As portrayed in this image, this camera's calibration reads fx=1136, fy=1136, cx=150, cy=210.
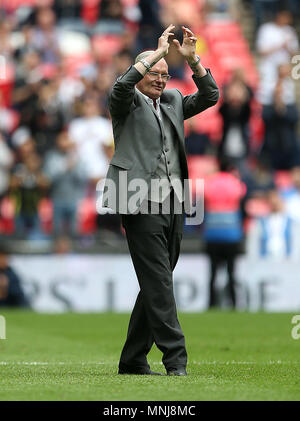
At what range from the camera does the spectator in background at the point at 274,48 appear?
21594 mm

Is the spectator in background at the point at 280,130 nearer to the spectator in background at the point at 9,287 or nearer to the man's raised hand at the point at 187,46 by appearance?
the spectator in background at the point at 9,287

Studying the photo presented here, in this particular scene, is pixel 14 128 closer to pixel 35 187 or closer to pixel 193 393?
pixel 35 187

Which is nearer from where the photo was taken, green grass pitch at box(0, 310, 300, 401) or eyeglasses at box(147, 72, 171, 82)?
green grass pitch at box(0, 310, 300, 401)

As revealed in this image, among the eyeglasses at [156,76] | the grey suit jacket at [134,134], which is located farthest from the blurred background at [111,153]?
the eyeglasses at [156,76]

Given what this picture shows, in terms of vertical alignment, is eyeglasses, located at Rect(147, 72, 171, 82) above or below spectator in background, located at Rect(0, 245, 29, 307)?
above

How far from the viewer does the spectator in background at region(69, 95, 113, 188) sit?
18.8 metres

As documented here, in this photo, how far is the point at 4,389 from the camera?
7.03 metres

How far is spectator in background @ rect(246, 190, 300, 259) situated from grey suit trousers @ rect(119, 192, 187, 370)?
31.5 feet

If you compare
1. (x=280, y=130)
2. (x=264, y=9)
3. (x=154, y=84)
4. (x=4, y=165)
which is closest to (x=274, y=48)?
(x=280, y=130)

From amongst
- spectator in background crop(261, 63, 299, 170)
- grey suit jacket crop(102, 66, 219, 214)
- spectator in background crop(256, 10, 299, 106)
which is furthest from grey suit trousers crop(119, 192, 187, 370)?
spectator in background crop(256, 10, 299, 106)

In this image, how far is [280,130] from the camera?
2052 cm

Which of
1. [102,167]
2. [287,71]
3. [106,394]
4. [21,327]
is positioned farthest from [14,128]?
[106,394]

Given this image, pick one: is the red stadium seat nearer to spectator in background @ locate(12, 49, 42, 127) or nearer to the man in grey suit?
spectator in background @ locate(12, 49, 42, 127)

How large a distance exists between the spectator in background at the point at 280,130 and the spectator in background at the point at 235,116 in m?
0.84
